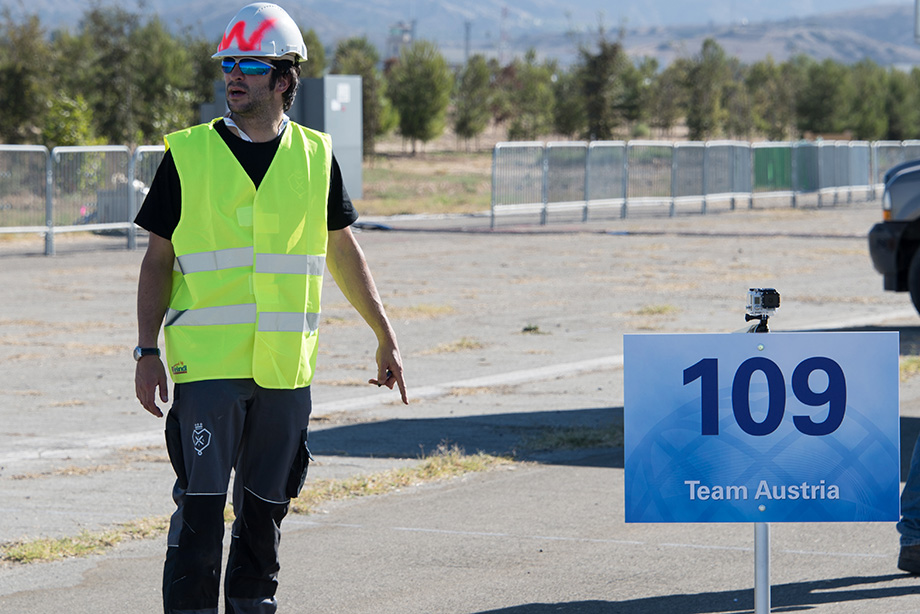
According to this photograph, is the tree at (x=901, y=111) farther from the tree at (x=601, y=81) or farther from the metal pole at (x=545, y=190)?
the metal pole at (x=545, y=190)

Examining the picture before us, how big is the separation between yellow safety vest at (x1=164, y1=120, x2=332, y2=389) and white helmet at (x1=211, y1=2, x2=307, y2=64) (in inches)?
9.9

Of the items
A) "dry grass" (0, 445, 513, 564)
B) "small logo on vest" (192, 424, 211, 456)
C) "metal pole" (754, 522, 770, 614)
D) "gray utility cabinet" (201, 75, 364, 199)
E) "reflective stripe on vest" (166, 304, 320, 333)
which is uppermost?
"gray utility cabinet" (201, 75, 364, 199)

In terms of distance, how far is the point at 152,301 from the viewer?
4215 millimetres

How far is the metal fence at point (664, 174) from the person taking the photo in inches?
1221

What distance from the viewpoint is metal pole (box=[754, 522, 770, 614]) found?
13.9 feet

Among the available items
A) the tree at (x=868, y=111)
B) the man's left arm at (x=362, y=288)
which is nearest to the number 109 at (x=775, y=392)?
the man's left arm at (x=362, y=288)

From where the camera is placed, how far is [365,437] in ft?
28.4

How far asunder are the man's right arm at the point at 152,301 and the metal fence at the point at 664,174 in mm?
24686

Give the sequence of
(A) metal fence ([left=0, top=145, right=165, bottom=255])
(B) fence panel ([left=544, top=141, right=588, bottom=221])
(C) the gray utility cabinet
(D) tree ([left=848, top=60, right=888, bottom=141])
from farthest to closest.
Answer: (D) tree ([left=848, top=60, right=888, bottom=141])
(B) fence panel ([left=544, top=141, right=588, bottom=221])
(C) the gray utility cabinet
(A) metal fence ([left=0, top=145, right=165, bottom=255])

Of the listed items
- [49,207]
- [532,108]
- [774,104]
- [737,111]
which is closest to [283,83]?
[49,207]

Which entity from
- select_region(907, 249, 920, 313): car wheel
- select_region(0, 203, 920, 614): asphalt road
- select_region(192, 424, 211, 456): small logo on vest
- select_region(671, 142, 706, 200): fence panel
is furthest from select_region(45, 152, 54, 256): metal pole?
select_region(192, 424, 211, 456): small logo on vest

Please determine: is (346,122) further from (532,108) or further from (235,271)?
(532,108)

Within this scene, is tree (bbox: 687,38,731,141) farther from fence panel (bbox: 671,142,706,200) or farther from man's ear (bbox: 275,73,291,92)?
man's ear (bbox: 275,73,291,92)

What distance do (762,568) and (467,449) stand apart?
4.07m
